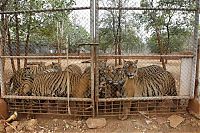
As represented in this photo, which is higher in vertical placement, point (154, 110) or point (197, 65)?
point (197, 65)

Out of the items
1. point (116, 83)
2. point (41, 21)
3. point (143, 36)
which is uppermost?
point (41, 21)

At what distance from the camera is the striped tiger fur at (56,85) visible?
22.8 ft

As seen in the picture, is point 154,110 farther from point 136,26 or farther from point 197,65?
point 136,26

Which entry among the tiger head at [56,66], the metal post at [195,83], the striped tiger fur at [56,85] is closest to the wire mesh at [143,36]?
the metal post at [195,83]

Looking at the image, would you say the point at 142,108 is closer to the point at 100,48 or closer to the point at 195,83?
the point at 195,83

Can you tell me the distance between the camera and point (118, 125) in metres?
6.41

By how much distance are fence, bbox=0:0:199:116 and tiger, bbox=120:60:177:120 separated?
12 cm

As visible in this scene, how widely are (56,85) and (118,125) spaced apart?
200cm

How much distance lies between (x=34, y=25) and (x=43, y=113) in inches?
187

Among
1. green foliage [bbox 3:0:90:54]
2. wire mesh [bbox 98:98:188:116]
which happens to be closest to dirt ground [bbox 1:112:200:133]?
wire mesh [bbox 98:98:188:116]

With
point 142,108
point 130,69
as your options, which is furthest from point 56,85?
point 142,108

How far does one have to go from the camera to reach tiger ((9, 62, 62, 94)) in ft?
26.0

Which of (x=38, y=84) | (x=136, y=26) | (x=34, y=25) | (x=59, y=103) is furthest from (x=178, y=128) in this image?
(x=34, y=25)

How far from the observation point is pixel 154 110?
6.82 m
